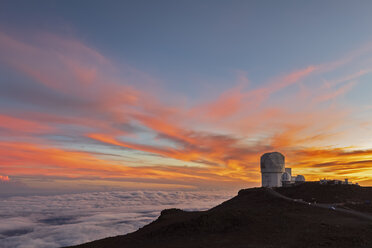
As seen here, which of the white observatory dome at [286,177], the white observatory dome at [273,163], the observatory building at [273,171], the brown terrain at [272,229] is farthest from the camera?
the white observatory dome at [273,163]

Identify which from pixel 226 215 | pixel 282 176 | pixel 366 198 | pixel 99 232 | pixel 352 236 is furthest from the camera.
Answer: pixel 99 232

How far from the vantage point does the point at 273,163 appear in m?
67.6

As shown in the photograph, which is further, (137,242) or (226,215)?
(226,215)

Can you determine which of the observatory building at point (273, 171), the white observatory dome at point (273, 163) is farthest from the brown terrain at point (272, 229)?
the white observatory dome at point (273, 163)

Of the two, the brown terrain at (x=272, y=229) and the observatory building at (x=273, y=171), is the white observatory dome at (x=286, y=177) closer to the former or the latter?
the observatory building at (x=273, y=171)

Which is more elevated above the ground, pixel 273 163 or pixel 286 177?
pixel 273 163

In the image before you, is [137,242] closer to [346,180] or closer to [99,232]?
[346,180]

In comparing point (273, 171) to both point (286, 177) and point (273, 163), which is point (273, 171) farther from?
point (286, 177)

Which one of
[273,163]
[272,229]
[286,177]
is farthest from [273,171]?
[272,229]

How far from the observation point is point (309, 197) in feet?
158

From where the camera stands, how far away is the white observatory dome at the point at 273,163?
222ft

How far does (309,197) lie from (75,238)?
14847 cm

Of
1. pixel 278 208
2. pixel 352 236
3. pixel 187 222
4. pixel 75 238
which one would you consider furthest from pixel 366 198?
pixel 75 238

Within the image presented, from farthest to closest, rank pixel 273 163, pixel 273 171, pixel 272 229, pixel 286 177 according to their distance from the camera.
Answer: pixel 273 171 → pixel 273 163 → pixel 286 177 → pixel 272 229
